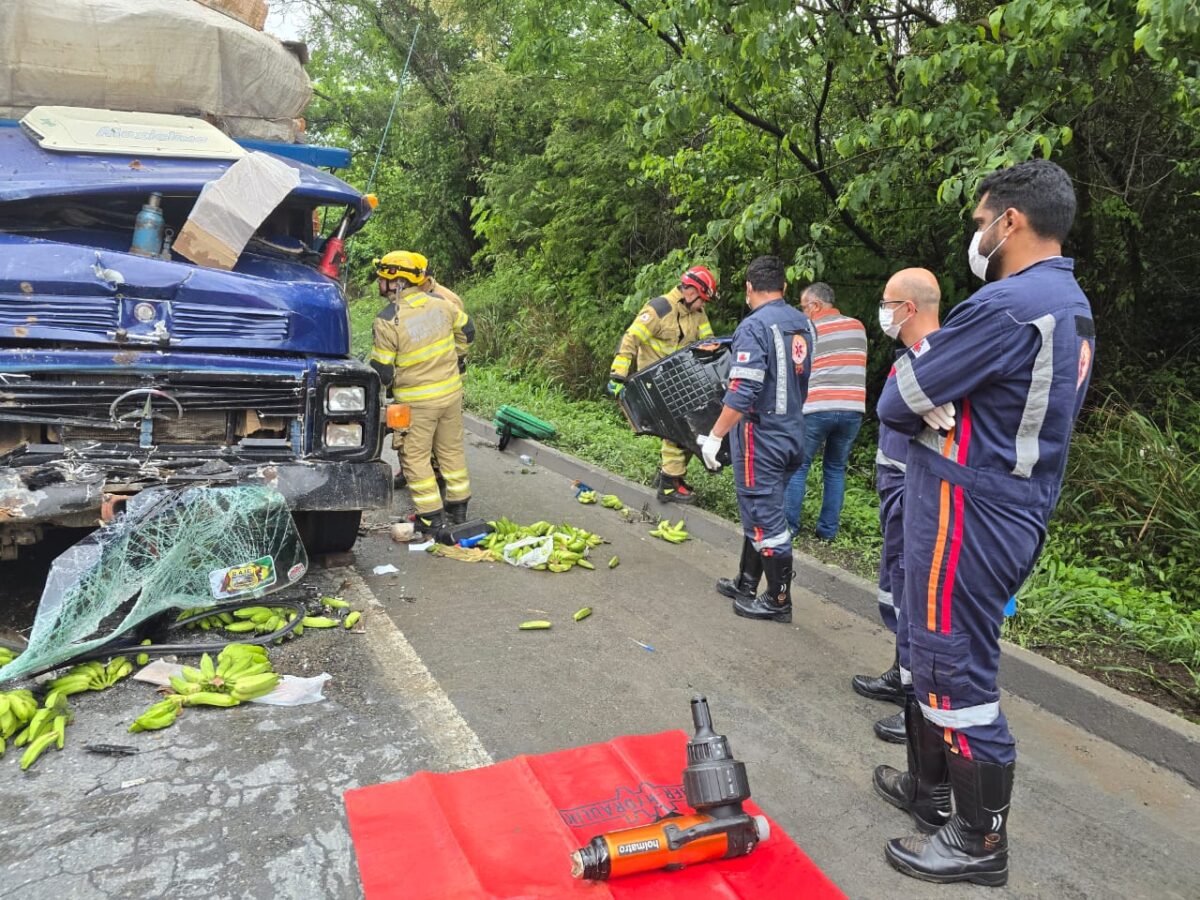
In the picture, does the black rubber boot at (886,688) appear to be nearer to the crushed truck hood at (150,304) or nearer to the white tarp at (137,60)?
the crushed truck hood at (150,304)

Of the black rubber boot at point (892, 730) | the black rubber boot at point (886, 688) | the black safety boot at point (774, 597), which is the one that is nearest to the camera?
the black rubber boot at point (892, 730)

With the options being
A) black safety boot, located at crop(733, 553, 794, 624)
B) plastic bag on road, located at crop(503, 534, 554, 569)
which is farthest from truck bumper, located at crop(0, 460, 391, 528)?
black safety boot, located at crop(733, 553, 794, 624)

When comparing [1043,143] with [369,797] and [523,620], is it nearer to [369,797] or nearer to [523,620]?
[523,620]

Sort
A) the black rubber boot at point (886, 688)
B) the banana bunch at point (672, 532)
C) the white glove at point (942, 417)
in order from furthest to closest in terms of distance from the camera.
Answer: the banana bunch at point (672, 532) < the black rubber boot at point (886, 688) < the white glove at point (942, 417)

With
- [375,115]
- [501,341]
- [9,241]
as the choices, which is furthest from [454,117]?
[9,241]

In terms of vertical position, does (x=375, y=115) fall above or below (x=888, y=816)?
above

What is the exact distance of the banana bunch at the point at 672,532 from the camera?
6.29 m

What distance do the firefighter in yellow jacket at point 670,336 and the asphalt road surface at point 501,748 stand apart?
173cm

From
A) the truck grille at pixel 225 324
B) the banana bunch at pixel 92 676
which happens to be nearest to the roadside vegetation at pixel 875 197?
the truck grille at pixel 225 324

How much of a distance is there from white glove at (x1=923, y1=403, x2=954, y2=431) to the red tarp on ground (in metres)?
1.42

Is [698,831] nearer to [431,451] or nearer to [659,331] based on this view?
[431,451]

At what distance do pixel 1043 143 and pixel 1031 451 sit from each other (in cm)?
285

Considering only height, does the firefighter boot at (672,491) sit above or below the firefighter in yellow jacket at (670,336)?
below

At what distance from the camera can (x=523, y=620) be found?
184 inches
